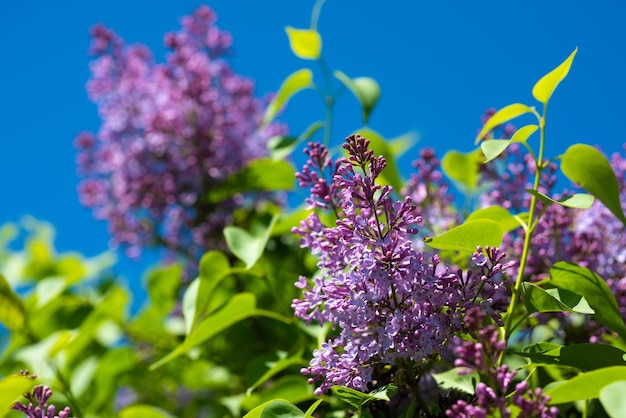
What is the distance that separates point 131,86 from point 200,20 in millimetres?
271

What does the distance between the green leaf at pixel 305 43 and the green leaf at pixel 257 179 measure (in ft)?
0.70

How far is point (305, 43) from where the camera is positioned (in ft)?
4.36

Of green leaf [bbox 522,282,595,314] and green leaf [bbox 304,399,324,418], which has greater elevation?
green leaf [bbox 522,282,595,314]

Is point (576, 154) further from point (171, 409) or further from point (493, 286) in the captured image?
point (171, 409)

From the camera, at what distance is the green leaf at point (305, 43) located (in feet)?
4.32

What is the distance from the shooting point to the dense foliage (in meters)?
0.68

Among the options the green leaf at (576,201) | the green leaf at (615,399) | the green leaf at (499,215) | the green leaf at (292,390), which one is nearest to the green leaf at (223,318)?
the green leaf at (292,390)

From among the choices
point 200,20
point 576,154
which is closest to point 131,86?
point 200,20

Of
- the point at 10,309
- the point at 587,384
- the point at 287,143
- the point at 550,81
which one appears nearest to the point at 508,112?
the point at 550,81

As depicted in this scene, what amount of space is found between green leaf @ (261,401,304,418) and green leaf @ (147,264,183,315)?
1.02 m

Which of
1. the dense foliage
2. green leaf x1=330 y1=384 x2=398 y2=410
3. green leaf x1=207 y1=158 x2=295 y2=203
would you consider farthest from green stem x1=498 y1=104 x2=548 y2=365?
green leaf x1=207 y1=158 x2=295 y2=203

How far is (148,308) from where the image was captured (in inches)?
64.7

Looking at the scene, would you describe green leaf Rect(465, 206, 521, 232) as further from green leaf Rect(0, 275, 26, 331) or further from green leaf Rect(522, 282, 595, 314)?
green leaf Rect(0, 275, 26, 331)

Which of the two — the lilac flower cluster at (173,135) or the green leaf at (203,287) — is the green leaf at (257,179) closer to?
the lilac flower cluster at (173,135)
